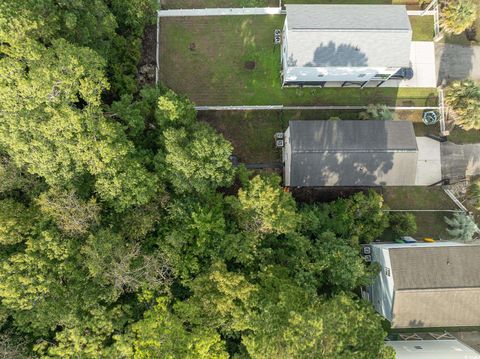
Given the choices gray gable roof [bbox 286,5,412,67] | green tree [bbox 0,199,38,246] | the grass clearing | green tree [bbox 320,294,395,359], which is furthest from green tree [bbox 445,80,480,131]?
green tree [bbox 0,199,38,246]

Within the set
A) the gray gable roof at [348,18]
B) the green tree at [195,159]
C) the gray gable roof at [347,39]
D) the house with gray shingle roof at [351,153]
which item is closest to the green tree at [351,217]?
the house with gray shingle roof at [351,153]

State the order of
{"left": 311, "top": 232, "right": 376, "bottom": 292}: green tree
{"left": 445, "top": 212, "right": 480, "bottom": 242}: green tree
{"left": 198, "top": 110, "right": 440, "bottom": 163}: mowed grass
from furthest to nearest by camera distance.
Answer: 1. {"left": 198, "top": 110, "right": 440, "bottom": 163}: mowed grass
2. {"left": 445, "top": 212, "right": 480, "bottom": 242}: green tree
3. {"left": 311, "top": 232, "right": 376, "bottom": 292}: green tree

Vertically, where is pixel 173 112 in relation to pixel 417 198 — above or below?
above

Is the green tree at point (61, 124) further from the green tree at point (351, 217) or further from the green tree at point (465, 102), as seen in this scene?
the green tree at point (465, 102)

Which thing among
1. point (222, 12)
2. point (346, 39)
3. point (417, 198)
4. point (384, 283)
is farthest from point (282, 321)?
point (222, 12)

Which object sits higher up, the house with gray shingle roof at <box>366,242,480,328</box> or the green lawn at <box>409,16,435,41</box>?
the green lawn at <box>409,16,435,41</box>

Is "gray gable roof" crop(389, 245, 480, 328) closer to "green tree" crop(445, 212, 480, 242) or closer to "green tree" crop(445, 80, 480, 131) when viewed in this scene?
"green tree" crop(445, 212, 480, 242)

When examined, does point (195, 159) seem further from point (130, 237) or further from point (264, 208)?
point (130, 237)
